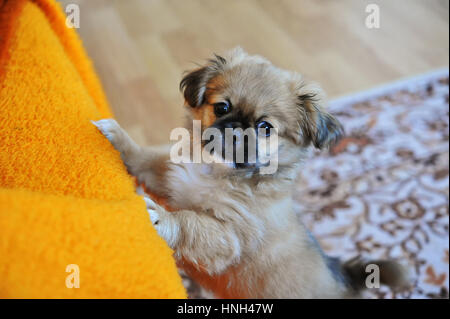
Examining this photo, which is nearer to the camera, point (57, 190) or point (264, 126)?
point (57, 190)

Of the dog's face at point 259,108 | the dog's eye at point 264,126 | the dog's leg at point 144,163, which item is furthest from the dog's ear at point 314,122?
the dog's leg at point 144,163

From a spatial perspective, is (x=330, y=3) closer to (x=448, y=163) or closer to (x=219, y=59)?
(x=448, y=163)

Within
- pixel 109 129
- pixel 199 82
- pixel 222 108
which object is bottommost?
pixel 109 129

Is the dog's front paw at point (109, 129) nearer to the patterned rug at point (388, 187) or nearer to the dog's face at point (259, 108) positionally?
the dog's face at point (259, 108)

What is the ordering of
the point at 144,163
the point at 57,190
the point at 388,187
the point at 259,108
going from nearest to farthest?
1. the point at 57,190
2. the point at 259,108
3. the point at 144,163
4. the point at 388,187

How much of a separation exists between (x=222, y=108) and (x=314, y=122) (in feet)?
1.28

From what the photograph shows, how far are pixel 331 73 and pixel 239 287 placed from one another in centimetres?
231

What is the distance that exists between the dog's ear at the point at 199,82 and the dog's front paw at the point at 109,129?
349mm

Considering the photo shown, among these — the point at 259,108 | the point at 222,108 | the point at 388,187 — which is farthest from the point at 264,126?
the point at 388,187

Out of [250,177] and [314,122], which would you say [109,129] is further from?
[314,122]

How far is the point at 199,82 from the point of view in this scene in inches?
58.2

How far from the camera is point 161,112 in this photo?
2762 mm

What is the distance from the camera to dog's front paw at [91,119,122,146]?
1.23 m

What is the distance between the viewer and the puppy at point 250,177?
4.30ft
